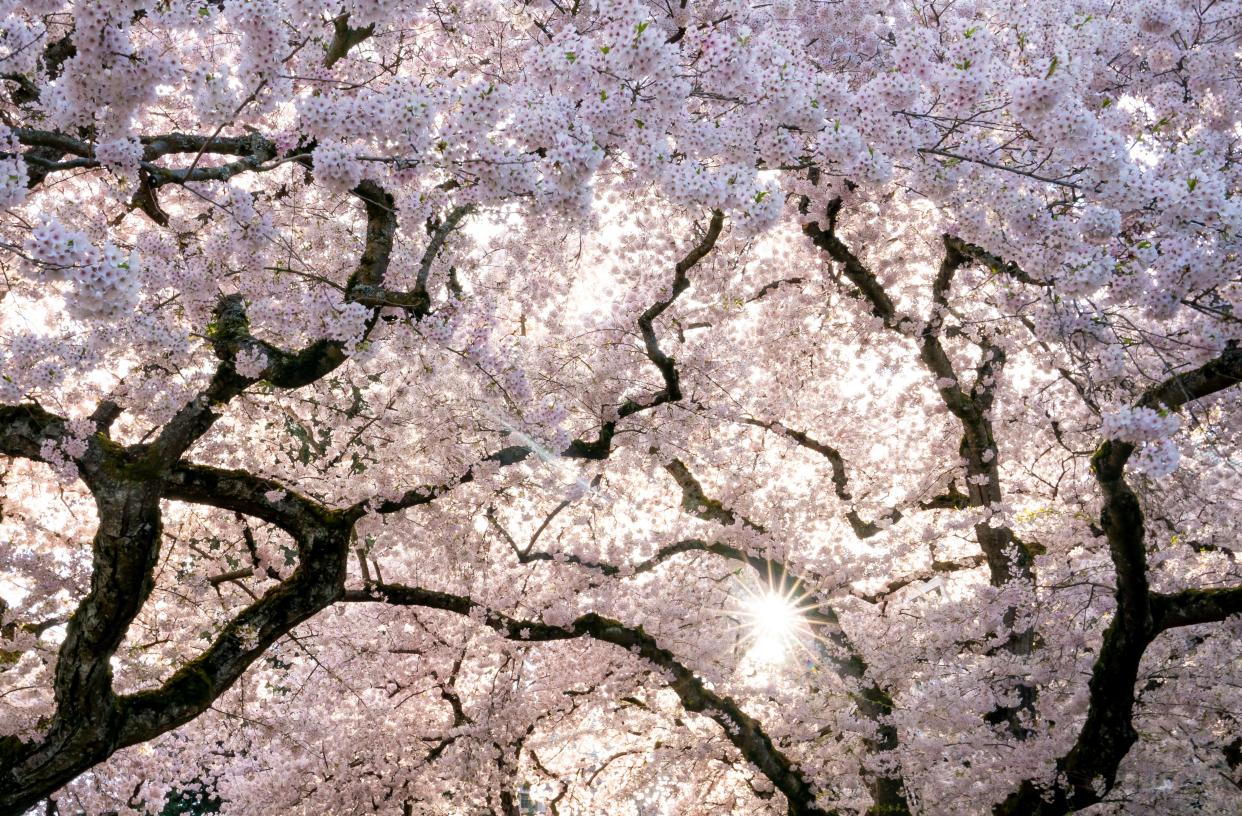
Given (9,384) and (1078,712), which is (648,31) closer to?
(9,384)

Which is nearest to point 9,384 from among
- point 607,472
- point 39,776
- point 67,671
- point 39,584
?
point 67,671

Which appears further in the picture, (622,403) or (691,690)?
(691,690)

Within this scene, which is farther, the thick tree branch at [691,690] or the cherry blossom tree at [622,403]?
the thick tree branch at [691,690]

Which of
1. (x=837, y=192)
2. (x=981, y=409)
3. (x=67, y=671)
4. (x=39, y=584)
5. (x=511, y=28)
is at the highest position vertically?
(x=511, y=28)

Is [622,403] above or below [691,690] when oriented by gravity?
above

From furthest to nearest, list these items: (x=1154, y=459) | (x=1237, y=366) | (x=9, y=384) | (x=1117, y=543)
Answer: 1. (x=1117, y=543)
2. (x=1237, y=366)
3. (x=9, y=384)
4. (x=1154, y=459)

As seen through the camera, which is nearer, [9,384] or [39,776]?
[9,384]

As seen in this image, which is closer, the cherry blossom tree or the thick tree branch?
the cherry blossom tree

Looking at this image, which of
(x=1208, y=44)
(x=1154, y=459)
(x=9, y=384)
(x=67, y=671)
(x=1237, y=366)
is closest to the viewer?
(x=1154, y=459)
